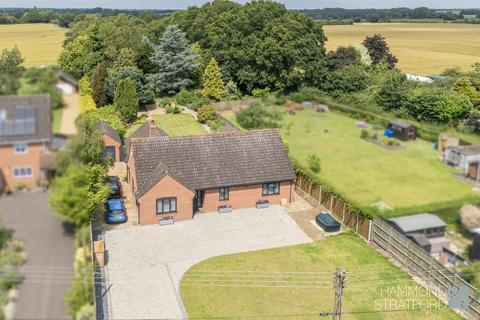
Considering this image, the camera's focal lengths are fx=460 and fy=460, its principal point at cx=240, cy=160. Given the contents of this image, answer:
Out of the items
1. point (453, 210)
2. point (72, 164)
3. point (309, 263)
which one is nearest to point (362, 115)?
point (453, 210)

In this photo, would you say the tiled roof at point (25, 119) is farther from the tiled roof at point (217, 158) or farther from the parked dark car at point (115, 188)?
the parked dark car at point (115, 188)

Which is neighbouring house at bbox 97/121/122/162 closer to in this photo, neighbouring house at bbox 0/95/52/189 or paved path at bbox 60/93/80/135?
paved path at bbox 60/93/80/135

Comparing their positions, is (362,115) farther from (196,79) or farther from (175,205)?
(196,79)

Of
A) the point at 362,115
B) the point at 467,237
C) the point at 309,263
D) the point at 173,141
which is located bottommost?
the point at 309,263

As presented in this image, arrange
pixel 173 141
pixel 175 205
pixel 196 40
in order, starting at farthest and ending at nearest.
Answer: pixel 196 40
pixel 173 141
pixel 175 205

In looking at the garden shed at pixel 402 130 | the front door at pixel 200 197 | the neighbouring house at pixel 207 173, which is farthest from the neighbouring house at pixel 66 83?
the front door at pixel 200 197

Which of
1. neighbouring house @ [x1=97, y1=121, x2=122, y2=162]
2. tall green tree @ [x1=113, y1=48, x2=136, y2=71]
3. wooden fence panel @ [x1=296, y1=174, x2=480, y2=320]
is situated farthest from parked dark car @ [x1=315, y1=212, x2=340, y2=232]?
tall green tree @ [x1=113, y1=48, x2=136, y2=71]

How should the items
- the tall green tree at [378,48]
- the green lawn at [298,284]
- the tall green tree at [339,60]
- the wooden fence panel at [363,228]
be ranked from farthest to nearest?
the tall green tree at [378,48] < the wooden fence panel at [363,228] < the green lawn at [298,284] < the tall green tree at [339,60]
